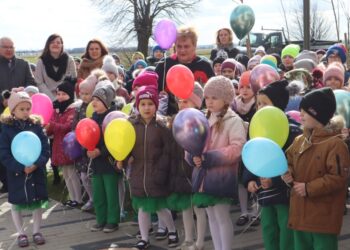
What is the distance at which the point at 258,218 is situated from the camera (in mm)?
5941

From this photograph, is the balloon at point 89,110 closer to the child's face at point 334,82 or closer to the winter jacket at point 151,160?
the winter jacket at point 151,160

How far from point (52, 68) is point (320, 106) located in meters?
5.21

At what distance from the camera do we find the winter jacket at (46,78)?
8023 mm

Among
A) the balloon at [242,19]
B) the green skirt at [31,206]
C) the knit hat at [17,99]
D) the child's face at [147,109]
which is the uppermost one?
the balloon at [242,19]

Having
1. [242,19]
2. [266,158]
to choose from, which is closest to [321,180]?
[266,158]

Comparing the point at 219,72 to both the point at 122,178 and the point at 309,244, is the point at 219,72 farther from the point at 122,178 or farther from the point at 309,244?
the point at 309,244

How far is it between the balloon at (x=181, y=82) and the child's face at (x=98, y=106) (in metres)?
1.01

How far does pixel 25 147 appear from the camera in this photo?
5.16m

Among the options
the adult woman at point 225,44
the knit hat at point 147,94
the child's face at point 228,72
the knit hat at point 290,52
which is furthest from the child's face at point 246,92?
the knit hat at point 290,52

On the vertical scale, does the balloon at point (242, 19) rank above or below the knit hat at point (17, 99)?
above

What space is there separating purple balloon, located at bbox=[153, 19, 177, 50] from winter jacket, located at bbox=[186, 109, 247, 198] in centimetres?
150

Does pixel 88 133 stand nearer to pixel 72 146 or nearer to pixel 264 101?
pixel 72 146

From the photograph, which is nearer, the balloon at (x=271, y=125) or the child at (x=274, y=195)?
the balloon at (x=271, y=125)

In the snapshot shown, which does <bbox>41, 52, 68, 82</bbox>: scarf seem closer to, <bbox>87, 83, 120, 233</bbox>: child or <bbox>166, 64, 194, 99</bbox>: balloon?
<bbox>87, 83, 120, 233</bbox>: child
